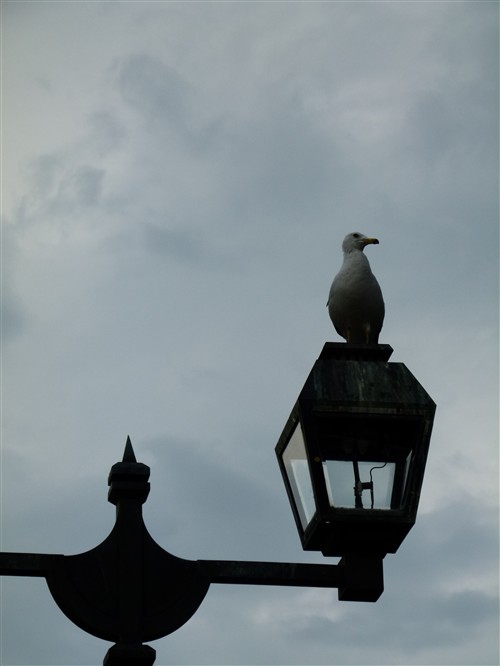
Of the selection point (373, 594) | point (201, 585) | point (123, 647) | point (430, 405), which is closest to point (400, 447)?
point (430, 405)

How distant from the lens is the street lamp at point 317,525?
4.71m

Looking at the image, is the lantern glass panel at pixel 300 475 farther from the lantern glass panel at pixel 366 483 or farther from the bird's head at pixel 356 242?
the bird's head at pixel 356 242

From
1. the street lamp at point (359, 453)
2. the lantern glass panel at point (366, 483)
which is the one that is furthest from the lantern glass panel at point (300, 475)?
the lantern glass panel at point (366, 483)

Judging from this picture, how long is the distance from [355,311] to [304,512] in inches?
42.3

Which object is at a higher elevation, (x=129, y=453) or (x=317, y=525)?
(x=129, y=453)

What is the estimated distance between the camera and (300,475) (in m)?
4.92

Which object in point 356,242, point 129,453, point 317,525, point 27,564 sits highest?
point 356,242

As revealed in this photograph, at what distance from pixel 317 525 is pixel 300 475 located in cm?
29

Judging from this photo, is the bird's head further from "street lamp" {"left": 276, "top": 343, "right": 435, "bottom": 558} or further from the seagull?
"street lamp" {"left": 276, "top": 343, "right": 435, "bottom": 558}

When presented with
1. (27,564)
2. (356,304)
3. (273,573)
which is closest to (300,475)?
(273,573)

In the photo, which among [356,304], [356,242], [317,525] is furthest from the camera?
[356,242]

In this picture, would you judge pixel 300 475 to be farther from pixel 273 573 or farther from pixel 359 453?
pixel 273 573

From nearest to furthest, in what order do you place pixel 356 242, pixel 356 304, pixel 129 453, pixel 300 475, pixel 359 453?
pixel 359 453, pixel 300 475, pixel 129 453, pixel 356 304, pixel 356 242

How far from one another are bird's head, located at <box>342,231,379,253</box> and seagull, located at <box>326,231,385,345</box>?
1.92ft
